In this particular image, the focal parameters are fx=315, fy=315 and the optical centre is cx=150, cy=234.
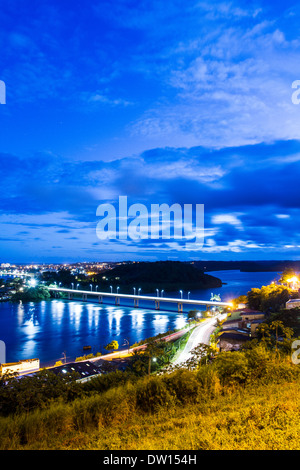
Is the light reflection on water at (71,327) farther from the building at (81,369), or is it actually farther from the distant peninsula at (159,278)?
the distant peninsula at (159,278)

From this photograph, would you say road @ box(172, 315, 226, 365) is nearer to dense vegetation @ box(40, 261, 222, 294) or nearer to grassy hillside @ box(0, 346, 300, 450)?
grassy hillside @ box(0, 346, 300, 450)

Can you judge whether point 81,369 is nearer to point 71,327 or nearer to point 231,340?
point 231,340

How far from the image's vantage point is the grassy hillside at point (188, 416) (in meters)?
1.89

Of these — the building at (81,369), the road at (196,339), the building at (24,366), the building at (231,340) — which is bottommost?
the building at (24,366)

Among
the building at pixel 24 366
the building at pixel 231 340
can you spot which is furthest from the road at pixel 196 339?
the building at pixel 24 366

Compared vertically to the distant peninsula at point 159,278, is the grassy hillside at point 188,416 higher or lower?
higher

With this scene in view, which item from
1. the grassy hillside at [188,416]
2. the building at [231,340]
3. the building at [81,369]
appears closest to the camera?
the grassy hillside at [188,416]

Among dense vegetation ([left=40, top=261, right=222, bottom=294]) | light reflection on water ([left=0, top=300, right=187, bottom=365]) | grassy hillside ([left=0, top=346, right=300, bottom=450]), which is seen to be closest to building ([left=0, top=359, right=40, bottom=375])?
light reflection on water ([left=0, top=300, right=187, bottom=365])

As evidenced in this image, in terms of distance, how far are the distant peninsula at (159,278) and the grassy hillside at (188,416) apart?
4485 cm

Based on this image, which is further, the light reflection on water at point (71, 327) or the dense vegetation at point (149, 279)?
the dense vegetation at point (149, 279)

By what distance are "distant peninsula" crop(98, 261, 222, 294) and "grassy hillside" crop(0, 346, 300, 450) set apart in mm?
44850

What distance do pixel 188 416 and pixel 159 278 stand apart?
176 feet
